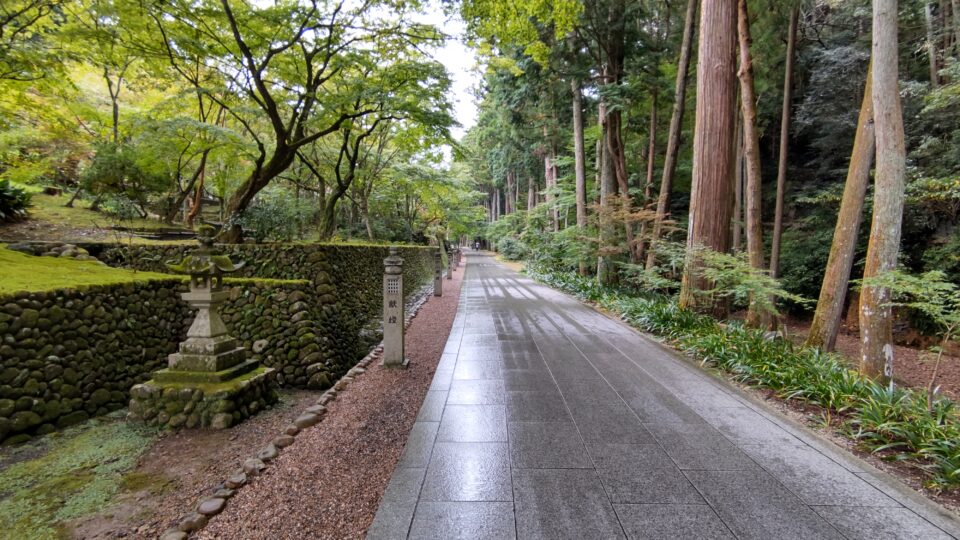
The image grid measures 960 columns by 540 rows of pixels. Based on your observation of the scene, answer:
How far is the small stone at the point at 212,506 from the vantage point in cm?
219

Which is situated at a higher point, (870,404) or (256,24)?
(256,24)

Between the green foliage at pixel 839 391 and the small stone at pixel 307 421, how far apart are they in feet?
14.4

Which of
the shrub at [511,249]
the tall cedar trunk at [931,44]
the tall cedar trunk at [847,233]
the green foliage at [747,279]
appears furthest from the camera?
the shrub at [511,249]

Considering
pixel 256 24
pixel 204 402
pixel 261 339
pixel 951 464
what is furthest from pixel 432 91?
pixel 951 464

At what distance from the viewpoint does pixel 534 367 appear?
4703 millimetres

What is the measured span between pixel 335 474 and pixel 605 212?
9.21 meters

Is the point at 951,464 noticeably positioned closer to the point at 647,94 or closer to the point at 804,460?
the point at 804,460

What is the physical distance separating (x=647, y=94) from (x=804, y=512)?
37.4 ft

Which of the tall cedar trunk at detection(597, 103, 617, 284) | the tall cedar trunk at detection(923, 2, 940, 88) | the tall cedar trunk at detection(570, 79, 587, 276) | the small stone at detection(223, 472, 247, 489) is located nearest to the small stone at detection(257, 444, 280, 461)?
the small stone at detection(223, 472, 247, 489)

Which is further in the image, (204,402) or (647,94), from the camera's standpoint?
(647,94)

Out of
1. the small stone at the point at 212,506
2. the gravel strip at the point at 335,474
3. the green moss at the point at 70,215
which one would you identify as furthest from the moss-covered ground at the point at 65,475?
the green moss at the point at 70,215

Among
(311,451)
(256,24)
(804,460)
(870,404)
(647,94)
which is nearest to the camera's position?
(804,460)

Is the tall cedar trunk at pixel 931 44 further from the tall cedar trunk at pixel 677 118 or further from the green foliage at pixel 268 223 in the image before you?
the green foliage at pixel 268 223

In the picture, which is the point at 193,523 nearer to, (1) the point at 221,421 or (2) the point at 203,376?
(1) the point at 221,421
